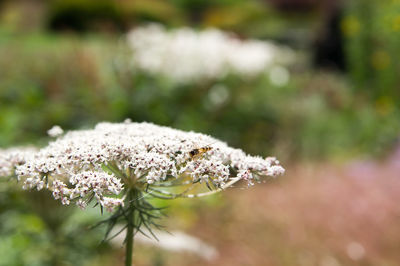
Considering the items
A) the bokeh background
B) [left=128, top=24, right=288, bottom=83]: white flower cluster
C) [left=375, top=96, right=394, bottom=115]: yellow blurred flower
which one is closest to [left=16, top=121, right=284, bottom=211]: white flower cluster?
the bokeh background

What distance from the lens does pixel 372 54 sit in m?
11.1

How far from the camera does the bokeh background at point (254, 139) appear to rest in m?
3.92

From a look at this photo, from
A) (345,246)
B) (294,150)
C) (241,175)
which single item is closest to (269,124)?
(294,150)

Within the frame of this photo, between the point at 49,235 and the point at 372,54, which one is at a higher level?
the point at 372,54

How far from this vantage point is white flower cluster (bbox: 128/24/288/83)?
7.16 meters

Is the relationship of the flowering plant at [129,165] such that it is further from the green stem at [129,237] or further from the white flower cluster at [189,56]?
the white flower cluster at [189,56]

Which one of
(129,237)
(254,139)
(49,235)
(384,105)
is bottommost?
(129,237)

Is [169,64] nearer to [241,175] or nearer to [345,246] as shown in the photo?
[345,246]

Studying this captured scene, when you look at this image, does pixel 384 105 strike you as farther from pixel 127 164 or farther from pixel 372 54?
pixel 127 164

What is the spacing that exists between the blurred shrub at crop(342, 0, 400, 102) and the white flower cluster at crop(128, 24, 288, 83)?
3.80 m

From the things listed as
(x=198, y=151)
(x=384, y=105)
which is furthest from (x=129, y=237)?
(x=384, y=105)

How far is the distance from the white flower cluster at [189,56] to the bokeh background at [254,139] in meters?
0.08

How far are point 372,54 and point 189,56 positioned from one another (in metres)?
5.93

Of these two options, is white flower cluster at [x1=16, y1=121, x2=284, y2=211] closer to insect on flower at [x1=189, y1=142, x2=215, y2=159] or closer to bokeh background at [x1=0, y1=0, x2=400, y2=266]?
insect on flower at [x1=189, y1=142, x2=215, y2=159]
